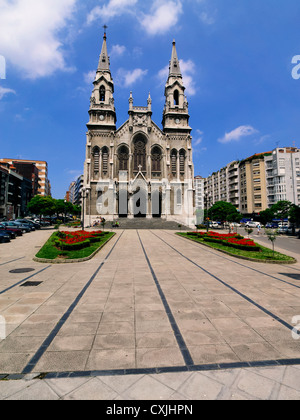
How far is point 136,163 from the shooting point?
4531 centimetres

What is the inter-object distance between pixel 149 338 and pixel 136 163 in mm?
43020

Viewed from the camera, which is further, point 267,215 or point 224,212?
point 267,215

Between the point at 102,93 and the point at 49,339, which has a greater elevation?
the point at 102,93

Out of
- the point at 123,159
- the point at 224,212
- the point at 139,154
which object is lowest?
the point at 224,212

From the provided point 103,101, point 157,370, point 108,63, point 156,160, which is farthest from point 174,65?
point 157,370

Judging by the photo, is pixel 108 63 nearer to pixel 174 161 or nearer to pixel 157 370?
pixel 174 161

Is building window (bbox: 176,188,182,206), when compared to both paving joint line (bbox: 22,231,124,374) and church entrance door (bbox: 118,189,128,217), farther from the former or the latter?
paving joint line (bbox: 22,231,124,374)

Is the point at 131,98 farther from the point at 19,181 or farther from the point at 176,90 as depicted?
the point at 19,181

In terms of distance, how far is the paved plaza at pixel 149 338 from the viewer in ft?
9.49

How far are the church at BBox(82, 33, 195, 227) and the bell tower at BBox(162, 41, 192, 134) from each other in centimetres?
20

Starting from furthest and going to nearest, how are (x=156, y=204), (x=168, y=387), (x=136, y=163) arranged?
(x=136, y=163)
(x=156, y=204)
(x=168, y=387)

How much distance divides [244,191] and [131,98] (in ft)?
150
